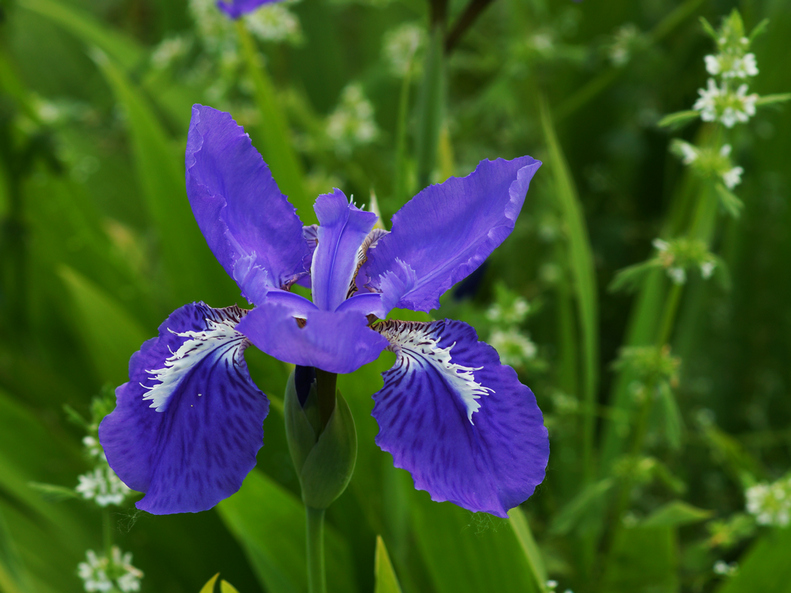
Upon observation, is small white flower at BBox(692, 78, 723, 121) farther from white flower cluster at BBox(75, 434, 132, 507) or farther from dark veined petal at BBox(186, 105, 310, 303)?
white flower cluster at BBox(75, 434, 132, 507)

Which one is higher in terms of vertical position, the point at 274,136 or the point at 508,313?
the point at 274,136

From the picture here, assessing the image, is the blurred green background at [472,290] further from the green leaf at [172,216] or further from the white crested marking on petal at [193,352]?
the white crested marking on petal at [193,352]

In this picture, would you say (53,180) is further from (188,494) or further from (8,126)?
(188,494)

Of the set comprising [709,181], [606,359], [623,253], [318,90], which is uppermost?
[318,90]

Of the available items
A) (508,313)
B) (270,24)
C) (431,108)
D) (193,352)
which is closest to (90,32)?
(270,24)

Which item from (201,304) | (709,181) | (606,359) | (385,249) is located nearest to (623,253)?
(606,359)

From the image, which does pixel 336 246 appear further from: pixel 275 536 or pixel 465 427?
pixel 275 536
